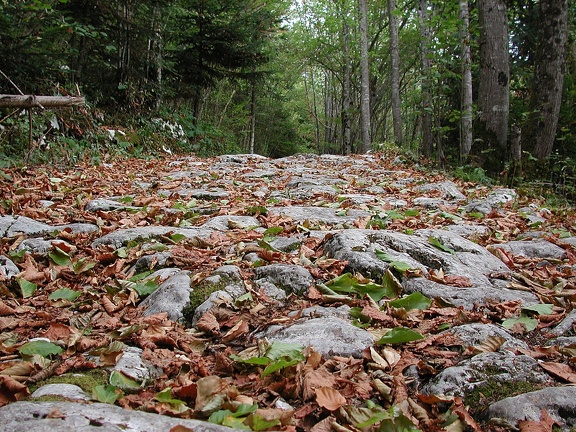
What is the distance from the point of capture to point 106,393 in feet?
4.49

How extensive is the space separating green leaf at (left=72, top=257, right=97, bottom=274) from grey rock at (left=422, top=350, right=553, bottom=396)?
2111mm

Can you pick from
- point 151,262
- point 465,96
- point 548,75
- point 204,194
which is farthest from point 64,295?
point 465,96

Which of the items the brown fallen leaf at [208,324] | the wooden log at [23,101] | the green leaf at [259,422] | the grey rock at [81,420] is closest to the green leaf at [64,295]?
the brown fallen leaf at [208,324]

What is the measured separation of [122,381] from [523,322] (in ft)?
5.53

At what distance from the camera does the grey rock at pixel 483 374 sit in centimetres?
144

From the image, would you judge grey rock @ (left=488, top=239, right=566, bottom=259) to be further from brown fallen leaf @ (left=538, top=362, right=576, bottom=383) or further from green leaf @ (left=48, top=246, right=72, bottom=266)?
green leaf @ (left=48, top=246, right=72, bottom=266)

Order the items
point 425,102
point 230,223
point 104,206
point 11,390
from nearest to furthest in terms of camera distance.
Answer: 1. point 11,390
2. point 230,223
3. point 104,206
4. point 425,102

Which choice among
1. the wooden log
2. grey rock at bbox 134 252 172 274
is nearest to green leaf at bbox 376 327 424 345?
grey rock at bbox 134 252 172 274

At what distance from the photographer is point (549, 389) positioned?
1.34m

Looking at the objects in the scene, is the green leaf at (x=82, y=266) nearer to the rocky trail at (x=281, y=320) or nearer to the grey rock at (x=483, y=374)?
the rocky trail at (x=281, y=320)

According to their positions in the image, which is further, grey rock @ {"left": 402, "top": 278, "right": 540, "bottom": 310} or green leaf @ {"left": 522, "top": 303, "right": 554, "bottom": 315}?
grey rock @ {"left": 402, "top": 278, "right": 540, "bottom": 310}

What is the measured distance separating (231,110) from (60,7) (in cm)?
1338

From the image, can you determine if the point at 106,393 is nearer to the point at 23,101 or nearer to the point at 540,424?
the point at 540,424

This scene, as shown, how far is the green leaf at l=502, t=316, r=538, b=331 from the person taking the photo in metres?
1.90
